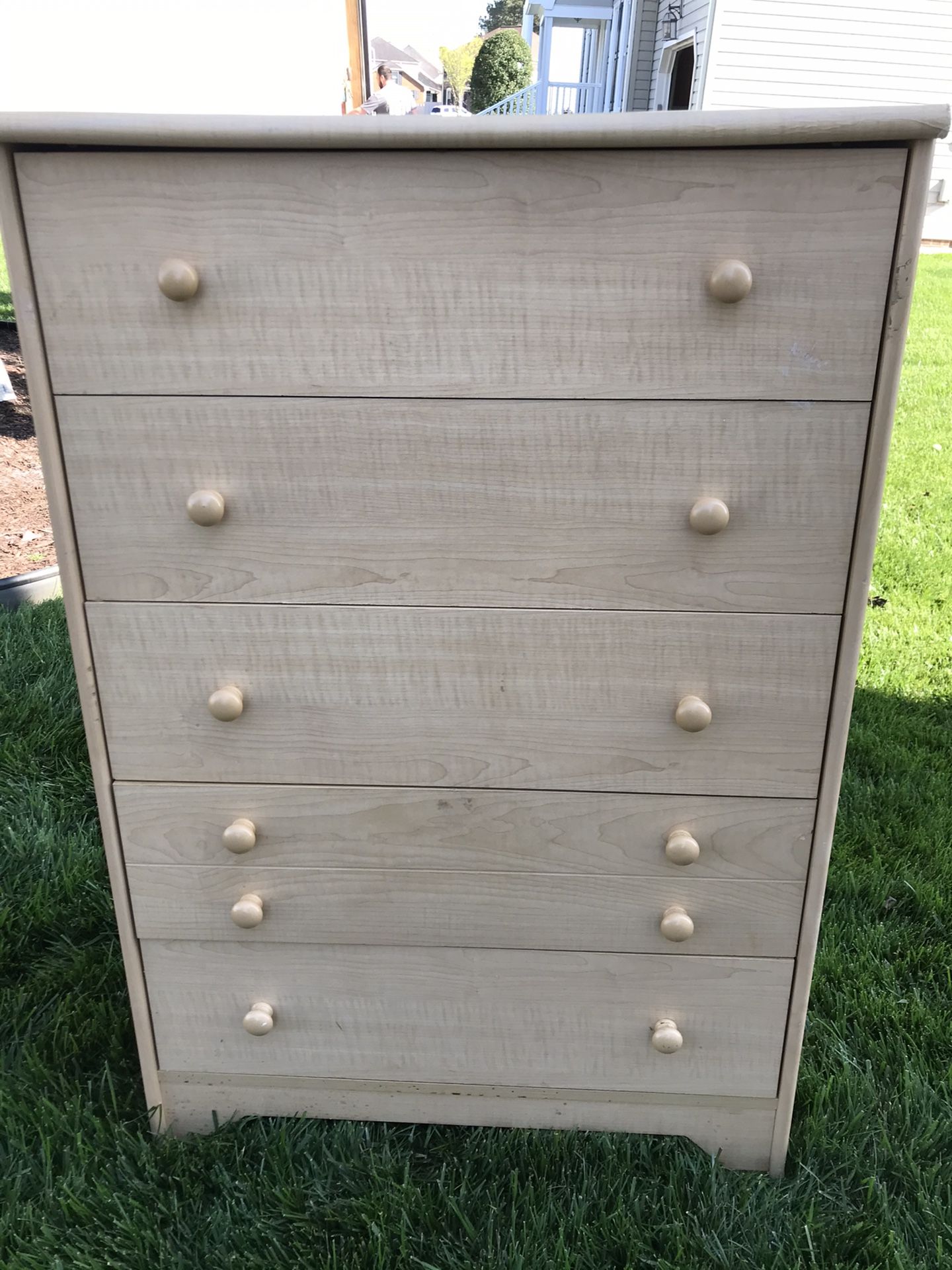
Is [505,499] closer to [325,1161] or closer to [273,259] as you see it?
[273,259]

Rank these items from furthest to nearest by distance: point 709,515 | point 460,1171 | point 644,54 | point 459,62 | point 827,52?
point 459,62, point 644,54, point 827,52, point 460,1171, point 709,515

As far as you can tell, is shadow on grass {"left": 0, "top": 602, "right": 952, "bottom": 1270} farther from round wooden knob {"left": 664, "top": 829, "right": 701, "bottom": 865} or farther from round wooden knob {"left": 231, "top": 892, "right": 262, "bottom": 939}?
round wooden knob {"left": 664, "top": 829, "right": 701, "bottom": 865}

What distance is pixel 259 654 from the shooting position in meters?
1.23

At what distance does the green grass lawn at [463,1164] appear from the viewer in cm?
131

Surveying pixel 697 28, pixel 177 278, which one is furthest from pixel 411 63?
pixel 177 278

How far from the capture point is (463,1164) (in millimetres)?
1456

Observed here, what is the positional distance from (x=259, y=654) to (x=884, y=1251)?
1.20 meters

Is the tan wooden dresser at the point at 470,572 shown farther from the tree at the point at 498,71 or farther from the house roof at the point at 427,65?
the house roof at the point at 427,65

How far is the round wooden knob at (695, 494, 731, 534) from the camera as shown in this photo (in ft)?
3.57

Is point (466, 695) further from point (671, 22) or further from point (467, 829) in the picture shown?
point (671, 22)

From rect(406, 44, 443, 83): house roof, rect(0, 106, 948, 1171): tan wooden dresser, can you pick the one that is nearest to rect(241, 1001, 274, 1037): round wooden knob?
rect(0, 106, 948, 1171): tan wooden dresser

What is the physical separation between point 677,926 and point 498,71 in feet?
79.0

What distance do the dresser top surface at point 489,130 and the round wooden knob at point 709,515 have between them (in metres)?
0.38

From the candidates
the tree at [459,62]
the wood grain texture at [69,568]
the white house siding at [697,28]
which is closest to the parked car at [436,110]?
the wood grain texture at [69,568]
